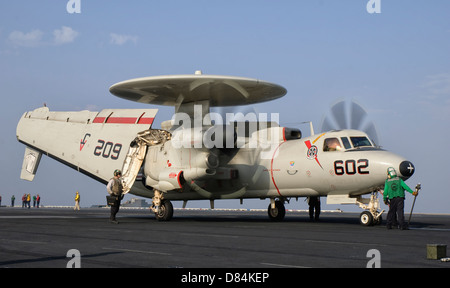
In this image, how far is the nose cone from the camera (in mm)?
18172

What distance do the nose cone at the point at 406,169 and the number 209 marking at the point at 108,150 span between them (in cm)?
1470

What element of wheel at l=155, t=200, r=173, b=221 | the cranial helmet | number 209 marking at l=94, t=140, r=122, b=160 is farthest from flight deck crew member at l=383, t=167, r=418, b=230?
number 209 marking at l=94, t=140, r=122, b=160

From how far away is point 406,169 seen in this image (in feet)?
59.6

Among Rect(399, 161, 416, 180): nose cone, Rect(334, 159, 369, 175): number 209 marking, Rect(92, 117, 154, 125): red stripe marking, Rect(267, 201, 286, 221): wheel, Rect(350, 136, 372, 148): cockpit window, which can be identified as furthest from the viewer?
Rect(92, 117, 154, 125): red stripe marking

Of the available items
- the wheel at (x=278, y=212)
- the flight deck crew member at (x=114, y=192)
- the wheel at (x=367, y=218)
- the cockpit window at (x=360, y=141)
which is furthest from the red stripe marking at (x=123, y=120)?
the wheel at (x=367, y=218)

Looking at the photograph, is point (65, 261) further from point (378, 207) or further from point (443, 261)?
point (378, 207)

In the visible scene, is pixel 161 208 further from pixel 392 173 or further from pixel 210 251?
pixel 210 251

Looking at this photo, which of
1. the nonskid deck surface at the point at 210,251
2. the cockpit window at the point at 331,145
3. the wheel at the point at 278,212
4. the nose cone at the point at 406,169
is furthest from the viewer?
the wheel at the point at 278,212

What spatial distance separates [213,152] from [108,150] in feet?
22.8

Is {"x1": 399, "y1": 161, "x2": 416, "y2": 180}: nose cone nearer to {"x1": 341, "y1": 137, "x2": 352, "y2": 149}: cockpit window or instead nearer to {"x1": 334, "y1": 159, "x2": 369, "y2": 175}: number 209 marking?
{"x1": 334, "y1": 159, "x2": 369, "y2": 175}: number 209 marking

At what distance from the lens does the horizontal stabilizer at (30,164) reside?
97.7 feet

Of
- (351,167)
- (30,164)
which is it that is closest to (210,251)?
(351,167)

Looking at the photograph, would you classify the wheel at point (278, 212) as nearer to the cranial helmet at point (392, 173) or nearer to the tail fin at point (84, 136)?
the cranial helmet at point (392, 173)

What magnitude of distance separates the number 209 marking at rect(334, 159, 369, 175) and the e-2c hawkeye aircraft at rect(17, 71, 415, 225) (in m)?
0.04
